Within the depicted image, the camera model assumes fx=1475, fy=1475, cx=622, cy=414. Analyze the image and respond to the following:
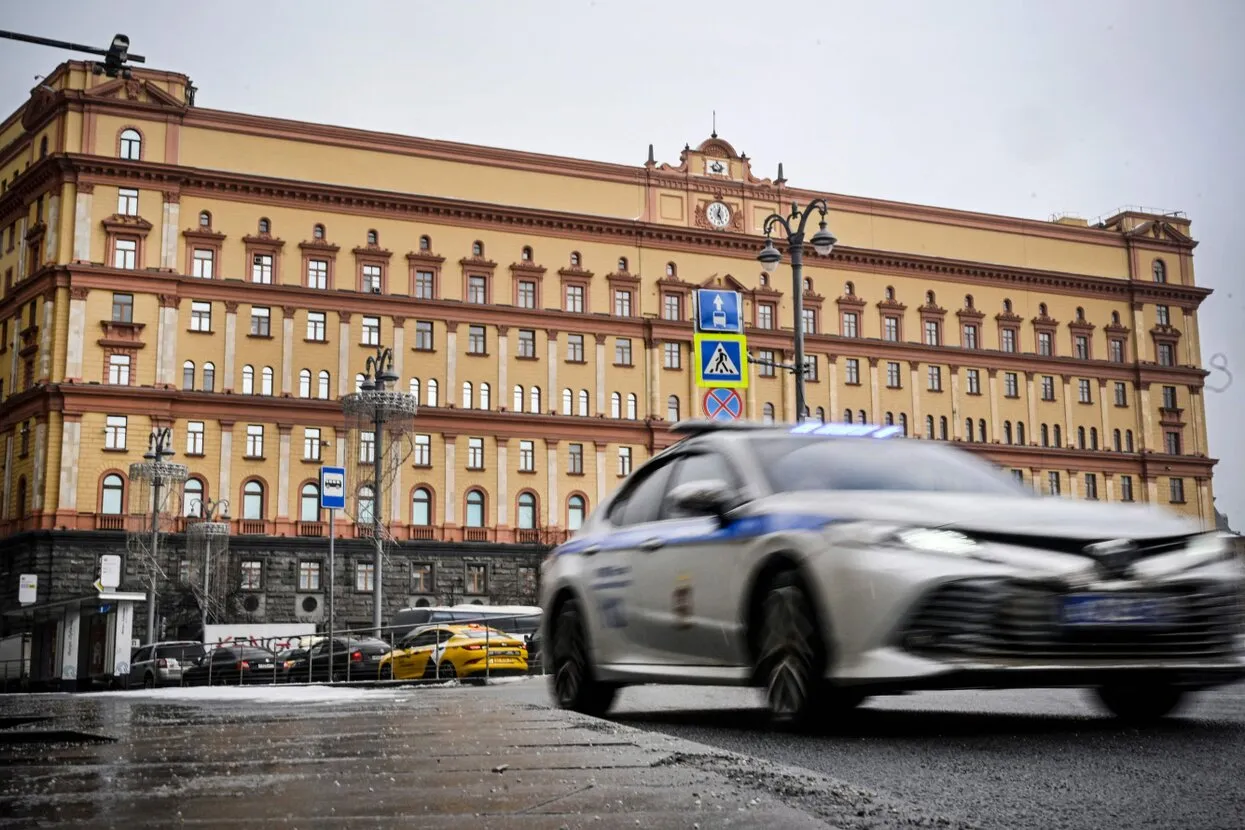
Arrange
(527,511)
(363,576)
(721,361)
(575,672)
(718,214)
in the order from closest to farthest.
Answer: (575,672), (721,361), (363,576), (527,511), (718,214)

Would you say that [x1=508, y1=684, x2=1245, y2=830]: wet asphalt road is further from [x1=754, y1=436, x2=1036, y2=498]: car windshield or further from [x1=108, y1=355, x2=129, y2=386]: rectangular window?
[x1=108, y1=355, x2=129, y2=386]: rectangular window

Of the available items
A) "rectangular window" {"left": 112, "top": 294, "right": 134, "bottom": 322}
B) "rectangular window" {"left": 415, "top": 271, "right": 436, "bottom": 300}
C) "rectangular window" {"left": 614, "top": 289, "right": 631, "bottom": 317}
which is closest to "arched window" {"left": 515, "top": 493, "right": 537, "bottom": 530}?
"rectangular window" {"left": 415, "top": 271, "right": 436, "bottom": 300}

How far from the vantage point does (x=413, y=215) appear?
237 ft

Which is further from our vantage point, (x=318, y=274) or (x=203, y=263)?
(x=318, y=274)

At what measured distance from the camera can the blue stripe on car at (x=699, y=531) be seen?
662cm

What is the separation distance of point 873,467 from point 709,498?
0.82m

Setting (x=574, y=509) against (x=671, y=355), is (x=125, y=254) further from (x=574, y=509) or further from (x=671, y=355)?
(x=671, y=355)

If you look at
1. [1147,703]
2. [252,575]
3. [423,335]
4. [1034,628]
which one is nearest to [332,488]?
[1147,703]

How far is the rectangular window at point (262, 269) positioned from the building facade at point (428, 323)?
4.0 inches

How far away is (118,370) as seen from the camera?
6544cm

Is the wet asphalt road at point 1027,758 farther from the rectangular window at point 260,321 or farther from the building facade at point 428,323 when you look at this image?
the rectangular window at point 260,321

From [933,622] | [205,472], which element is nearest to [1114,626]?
[933,622]

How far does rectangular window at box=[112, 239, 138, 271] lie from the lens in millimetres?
66188

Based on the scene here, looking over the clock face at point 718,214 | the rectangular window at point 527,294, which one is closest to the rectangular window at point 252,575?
the rectangular window at point 527,294
